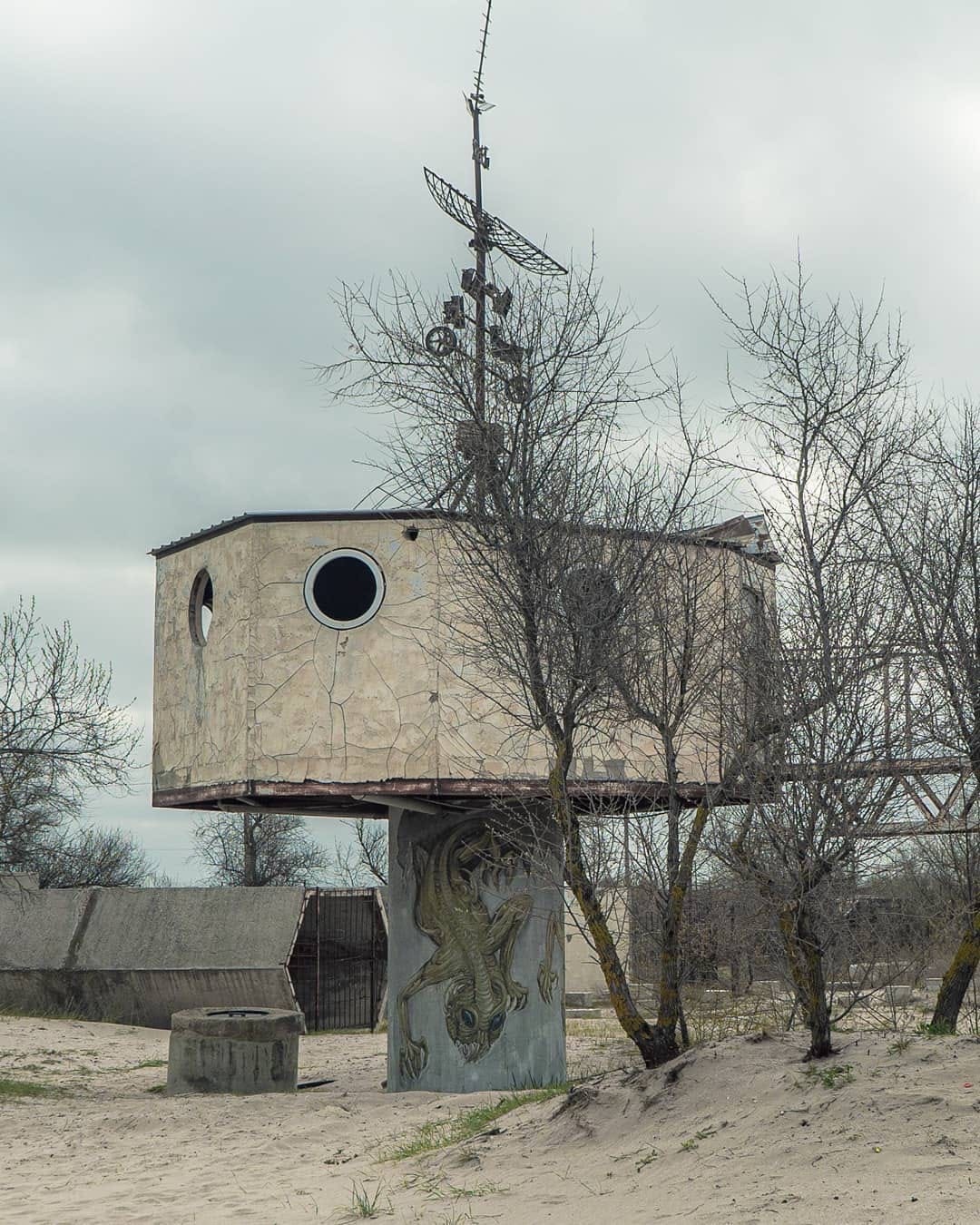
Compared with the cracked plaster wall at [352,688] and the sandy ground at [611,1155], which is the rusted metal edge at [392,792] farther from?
the sandy ground at [611,1155]

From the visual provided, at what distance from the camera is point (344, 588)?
13633mm

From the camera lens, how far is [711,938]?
43.3 feet

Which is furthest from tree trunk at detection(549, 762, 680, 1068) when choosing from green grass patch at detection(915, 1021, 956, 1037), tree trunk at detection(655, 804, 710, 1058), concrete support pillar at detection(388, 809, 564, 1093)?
concrete support pillar at detection(388, 809, 564, 1093)

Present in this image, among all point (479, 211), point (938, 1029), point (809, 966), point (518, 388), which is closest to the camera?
point (809, 966)

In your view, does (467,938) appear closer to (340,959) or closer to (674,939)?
(674,939)

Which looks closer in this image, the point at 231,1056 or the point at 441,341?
the point at 441,341

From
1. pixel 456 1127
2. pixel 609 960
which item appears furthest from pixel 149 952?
pixel 609 960

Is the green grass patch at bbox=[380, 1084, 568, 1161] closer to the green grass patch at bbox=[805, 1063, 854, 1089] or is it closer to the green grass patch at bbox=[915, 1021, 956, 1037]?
the green grass patch at bbox=[805, 1063, 854, 1089]

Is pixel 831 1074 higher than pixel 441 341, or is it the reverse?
pixel 441 341

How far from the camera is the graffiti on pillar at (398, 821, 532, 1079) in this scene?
13.8m

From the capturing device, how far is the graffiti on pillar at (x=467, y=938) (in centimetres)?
1376

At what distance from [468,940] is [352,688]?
9.73ft

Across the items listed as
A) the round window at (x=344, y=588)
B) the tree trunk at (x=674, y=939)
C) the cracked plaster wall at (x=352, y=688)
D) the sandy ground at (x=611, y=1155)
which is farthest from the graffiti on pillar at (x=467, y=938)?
the tree trunk at (x=674, y=939)

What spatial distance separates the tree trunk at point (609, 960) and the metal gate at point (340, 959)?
15.1 m
